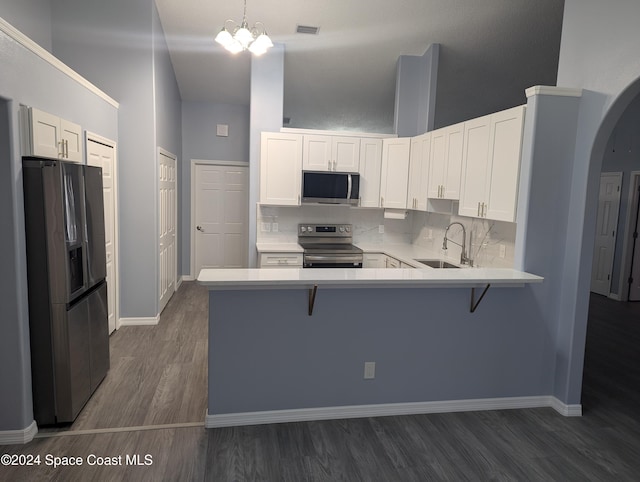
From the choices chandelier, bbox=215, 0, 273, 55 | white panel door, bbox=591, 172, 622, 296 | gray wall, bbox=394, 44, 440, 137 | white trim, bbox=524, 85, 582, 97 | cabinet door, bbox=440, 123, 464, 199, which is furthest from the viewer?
white panel door, bbox=591, 172, 622, 296

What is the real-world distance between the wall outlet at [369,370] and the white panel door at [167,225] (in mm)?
2943

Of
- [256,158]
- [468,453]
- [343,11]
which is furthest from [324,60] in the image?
[468,453]

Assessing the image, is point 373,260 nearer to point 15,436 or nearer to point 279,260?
point 279,260

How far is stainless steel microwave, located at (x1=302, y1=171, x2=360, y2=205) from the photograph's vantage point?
193 inches

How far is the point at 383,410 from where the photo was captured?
291 centimetres

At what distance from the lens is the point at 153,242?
464 cm

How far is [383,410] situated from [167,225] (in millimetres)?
3745

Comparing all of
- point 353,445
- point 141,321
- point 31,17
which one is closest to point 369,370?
point 353,445

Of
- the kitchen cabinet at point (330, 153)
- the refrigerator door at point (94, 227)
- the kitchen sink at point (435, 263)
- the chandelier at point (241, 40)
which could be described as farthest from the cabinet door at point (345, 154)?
the refrigerator door at point (94, 227)

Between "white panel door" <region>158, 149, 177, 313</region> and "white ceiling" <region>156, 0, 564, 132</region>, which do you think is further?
"white panel door" <region>158, 149, 177, 313</region>

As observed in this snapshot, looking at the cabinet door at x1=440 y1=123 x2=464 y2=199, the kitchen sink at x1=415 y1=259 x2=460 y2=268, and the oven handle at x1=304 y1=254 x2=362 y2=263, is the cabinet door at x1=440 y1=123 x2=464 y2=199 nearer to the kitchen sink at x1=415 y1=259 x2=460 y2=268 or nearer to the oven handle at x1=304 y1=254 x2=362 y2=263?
the kitchen sink at x1=415 y1=259 x2=460 y2=268

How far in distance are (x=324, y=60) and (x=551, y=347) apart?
408cm

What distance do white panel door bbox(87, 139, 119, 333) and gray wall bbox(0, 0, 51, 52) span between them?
3.88 feet

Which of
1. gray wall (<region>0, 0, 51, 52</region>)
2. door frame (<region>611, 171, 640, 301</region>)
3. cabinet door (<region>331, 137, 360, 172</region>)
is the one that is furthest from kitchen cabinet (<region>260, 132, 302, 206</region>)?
door frame (<region>611, 171, 640, 301</region>)
